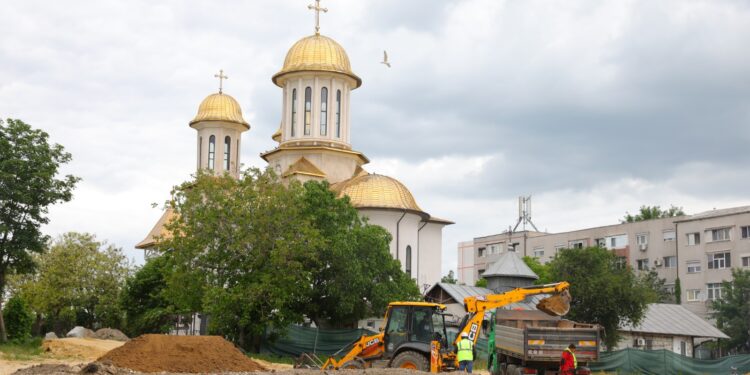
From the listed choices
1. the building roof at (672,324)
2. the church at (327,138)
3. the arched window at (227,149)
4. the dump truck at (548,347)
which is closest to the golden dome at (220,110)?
the arched window at (227,149)

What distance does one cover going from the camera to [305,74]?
2048 inches

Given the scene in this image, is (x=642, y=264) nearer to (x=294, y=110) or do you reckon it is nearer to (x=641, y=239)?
(x=641, y=239)

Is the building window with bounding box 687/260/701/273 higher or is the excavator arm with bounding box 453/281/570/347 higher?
the building window with bounding box 687/260/701/273

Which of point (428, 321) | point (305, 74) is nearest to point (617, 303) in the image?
point (305, 74)

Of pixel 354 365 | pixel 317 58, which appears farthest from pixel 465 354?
pixel 317 58

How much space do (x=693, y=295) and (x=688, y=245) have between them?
336cm

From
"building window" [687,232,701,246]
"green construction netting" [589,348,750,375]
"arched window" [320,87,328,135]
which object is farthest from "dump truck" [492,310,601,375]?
"building window" [687,232,701,246]

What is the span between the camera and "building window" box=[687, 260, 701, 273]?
214ft

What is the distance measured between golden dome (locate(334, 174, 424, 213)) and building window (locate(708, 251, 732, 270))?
24.9m

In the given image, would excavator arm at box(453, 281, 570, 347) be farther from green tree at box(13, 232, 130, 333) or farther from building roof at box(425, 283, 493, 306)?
green tree at box(13, 232, 130, 333)

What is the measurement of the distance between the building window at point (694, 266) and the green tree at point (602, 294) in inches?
805

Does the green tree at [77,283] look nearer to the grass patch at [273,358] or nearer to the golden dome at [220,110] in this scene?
the golden dome at [220,110]

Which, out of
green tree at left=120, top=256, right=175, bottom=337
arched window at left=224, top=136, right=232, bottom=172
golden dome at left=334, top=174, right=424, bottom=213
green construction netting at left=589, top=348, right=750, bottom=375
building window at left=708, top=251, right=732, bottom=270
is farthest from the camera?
building window at left=708, top=251, right=732, bottom=270

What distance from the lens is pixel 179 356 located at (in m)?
26.1
